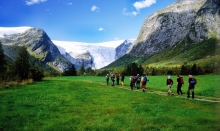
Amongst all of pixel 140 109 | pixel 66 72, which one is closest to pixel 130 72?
pixel 66 72

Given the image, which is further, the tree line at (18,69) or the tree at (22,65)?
the tree at (22,65)

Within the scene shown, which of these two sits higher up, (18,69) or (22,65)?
(22,65)

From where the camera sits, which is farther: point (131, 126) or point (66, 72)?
point (66, 72)

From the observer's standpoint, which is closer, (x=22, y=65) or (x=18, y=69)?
(x=18, y=69)

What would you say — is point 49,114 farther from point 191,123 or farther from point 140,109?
point 191,123

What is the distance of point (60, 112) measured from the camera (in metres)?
20.0

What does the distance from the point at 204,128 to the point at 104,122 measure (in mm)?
6689

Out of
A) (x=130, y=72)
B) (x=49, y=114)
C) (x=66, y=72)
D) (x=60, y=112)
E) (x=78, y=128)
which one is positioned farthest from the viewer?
(x=66, y=72)

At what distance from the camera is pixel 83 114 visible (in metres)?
19.2

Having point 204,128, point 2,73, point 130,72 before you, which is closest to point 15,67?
point 2,73

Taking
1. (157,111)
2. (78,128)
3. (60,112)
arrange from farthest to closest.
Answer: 1. (157,111)
2. (60,112)
3. (78,128)

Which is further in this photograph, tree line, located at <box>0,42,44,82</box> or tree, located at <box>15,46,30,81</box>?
tree, located at <box>15,46,30,81</box>

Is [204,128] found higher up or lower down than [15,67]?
lower down

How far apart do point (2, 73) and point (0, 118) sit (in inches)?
2021
